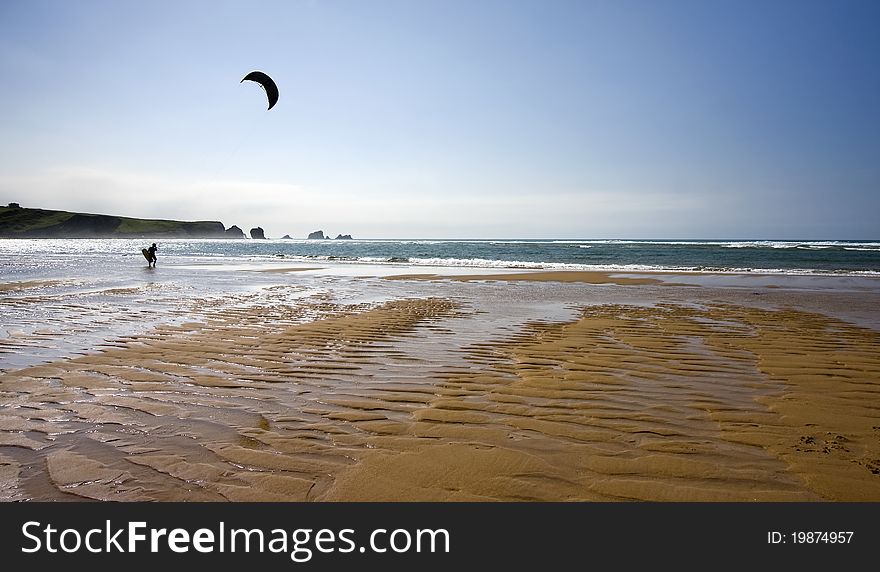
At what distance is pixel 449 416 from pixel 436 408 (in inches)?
9.4

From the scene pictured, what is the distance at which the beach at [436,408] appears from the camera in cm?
311

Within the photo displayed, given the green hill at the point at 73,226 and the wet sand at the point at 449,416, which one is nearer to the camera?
the wet sand at the point at 449,416

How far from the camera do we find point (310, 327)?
8977mm

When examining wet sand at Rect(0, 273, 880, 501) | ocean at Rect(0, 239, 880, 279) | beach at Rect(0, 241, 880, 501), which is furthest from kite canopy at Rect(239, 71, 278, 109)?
ocean at Rect(0, 239, 880, 279)

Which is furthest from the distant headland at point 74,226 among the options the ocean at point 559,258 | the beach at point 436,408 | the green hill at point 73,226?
the beach at point 436,408

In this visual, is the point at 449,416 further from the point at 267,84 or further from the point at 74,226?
the point at 74,226

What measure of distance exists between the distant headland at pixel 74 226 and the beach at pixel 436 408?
16209cm

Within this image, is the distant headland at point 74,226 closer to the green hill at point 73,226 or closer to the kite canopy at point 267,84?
the green hill at point 73,226

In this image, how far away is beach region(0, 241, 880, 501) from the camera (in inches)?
122

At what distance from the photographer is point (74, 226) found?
140 m

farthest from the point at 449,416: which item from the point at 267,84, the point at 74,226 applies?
the point at 74,226

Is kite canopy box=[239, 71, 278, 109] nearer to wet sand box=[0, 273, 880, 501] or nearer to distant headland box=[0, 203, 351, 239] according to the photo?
wet sand box=[0, 273, 880, 501]
